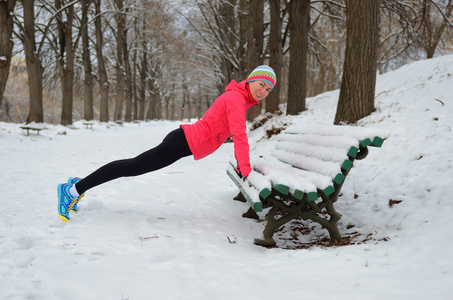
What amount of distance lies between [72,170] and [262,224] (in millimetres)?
3785

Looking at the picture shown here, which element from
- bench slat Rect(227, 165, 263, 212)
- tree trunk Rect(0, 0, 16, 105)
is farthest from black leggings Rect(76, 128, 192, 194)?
tree trunk Rect(0, 0, 16, 105)

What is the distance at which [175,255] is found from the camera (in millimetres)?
2211

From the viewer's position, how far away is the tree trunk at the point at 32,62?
10569 mm

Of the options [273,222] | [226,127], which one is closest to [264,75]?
[226,127]

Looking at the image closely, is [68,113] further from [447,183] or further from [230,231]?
[447,183]

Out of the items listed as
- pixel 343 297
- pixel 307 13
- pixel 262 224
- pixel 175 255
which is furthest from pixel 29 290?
pixel 307 13

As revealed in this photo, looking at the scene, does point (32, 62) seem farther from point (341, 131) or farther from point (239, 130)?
point (341, 131)

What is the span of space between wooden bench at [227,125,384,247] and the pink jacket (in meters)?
0.29

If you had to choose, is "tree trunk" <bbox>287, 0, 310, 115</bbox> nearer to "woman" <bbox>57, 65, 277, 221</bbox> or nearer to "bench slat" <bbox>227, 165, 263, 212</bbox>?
"woman" <bbox>57, 65, 277, 221</bbox>

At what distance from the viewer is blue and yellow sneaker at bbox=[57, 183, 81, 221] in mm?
2672

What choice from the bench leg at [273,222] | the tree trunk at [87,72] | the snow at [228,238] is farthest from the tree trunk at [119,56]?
the bench leg at [273,222]

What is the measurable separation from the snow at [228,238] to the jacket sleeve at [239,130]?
68cm

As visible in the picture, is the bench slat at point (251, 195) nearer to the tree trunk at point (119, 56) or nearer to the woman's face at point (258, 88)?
the woman's face at point (258, 88)

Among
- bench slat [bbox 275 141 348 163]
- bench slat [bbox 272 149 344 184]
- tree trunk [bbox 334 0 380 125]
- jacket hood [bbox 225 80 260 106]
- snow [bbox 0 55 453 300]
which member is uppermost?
tree trunk [bbox 334 0 380 125]
